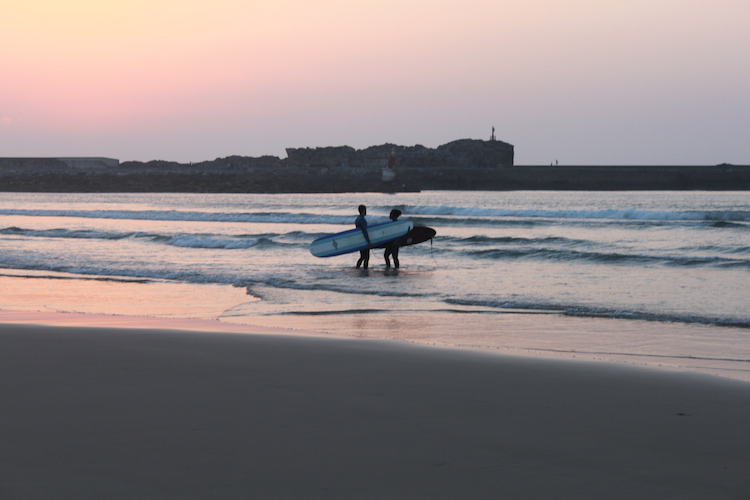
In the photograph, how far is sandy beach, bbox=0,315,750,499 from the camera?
10.2 feet

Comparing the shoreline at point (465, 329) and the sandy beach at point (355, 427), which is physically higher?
the sandy beach at point (355, 427)

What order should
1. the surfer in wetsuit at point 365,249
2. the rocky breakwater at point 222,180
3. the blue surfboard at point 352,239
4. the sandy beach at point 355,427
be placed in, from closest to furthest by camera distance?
the sandy beach at point 355,427
the surfer in wetsuit at point 365,249
the blue surfboard at point 352,239
the rocky breakwater at point 222,180

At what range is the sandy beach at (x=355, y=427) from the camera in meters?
3.10

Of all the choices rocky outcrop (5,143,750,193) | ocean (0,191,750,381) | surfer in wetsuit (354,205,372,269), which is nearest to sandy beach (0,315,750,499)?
ocean (0,191,750,381)

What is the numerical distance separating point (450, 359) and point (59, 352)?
9.88ft

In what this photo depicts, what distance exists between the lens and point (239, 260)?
17.4m

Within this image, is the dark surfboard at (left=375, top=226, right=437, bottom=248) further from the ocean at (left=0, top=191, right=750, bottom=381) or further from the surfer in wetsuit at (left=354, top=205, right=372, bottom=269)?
the surfer in wetsuit at (left=354, top=205, right=372, bottom=269)

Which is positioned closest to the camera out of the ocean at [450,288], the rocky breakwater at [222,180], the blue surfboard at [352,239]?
the ocean at [450,288]

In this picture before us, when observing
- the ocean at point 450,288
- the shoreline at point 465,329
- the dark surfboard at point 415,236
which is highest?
the dark surfboard at point 415,236

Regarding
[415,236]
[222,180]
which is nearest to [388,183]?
[222,180]

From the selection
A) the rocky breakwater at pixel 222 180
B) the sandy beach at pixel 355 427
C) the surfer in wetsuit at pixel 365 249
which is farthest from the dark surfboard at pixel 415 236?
the rocky breakwater at pixel 222 180

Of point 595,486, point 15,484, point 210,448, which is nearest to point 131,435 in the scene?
point 210,448

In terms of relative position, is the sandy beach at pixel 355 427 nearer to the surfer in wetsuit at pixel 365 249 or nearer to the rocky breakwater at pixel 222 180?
the surfer in wetsuit at pixel 365 249

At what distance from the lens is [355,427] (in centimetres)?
384
